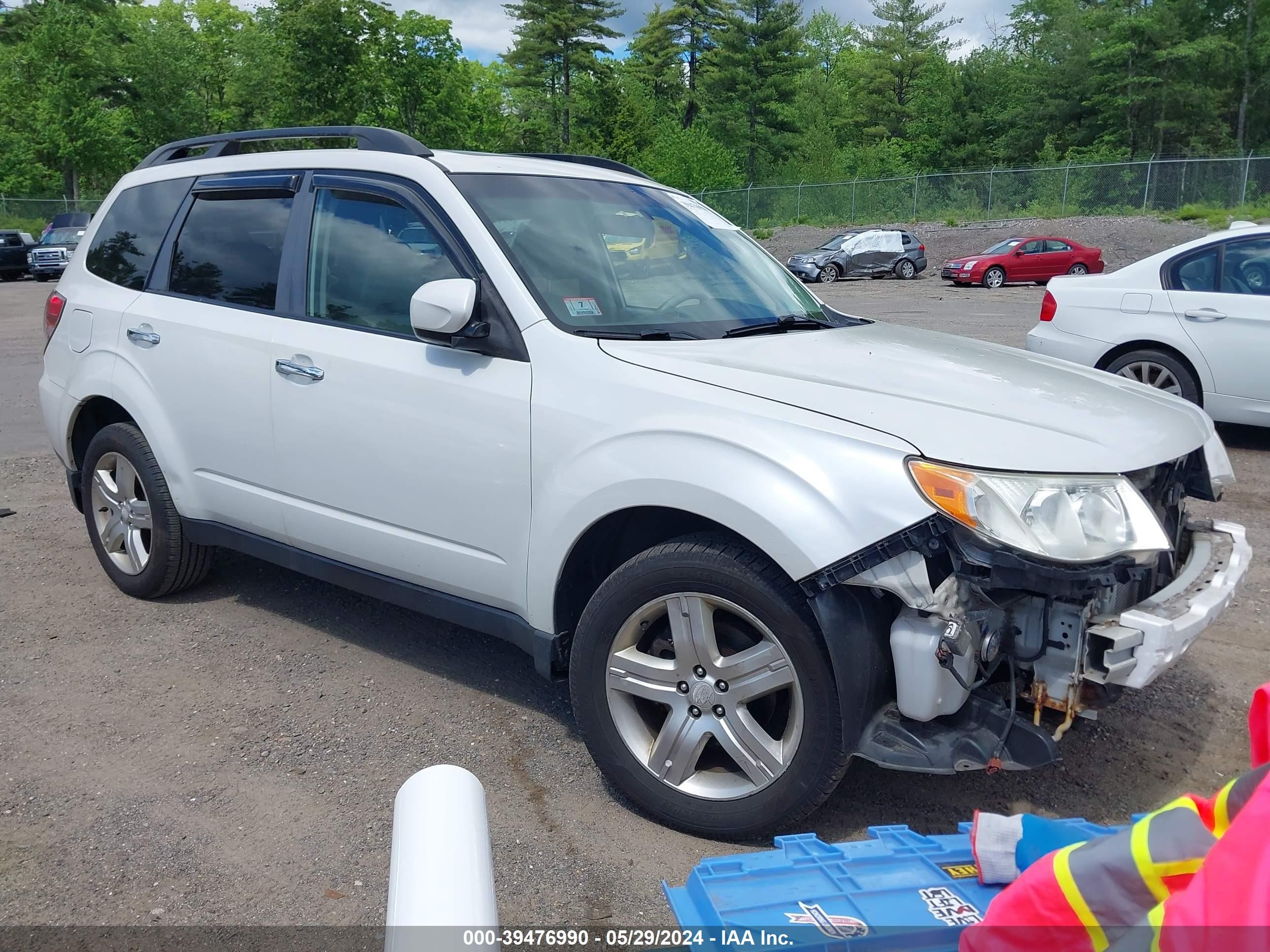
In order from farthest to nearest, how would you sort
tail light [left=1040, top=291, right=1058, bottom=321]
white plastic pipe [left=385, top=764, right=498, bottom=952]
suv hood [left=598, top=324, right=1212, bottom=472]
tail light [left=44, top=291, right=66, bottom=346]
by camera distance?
1. tail light [left=1040, top=291, right=1058, bottom=321]
2. tail light [left=44, top=291, right=66, bottom=346]
3. suv hood [left=598, top=324, right=1212, bottom=472]
4. white plastic pipe [left=385, top=764, right=498, bottom=952]

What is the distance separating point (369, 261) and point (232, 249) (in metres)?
0.86

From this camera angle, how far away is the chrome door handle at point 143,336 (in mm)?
4469

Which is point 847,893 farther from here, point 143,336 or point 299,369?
point 143,336

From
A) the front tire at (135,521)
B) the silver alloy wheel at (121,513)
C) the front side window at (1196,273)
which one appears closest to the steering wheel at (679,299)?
the front tire at (135,521)

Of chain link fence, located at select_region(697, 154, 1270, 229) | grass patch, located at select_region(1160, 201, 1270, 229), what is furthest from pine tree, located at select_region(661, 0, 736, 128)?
grass patch, located at select_region(1160, 201, 1270, 229)

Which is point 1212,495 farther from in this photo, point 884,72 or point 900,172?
point 884,72

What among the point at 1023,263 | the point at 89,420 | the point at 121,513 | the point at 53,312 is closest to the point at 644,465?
the point at 121,513

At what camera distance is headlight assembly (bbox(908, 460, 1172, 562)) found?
2533 millimetres

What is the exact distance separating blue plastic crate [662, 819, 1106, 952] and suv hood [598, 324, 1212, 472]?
3.04 feet

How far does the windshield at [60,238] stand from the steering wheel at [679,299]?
33613 millimetres

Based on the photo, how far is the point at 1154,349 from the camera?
7.69 meters

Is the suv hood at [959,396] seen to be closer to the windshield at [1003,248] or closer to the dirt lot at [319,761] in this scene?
the dirt lot at [319,761]

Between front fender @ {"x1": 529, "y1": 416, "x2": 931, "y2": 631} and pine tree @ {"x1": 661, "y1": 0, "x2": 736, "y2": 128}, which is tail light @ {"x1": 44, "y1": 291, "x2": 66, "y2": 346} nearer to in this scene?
front fender @ {"x1": 529, "y1": 416, "x2": 931, "y2": 631}

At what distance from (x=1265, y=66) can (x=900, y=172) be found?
17.4 m
